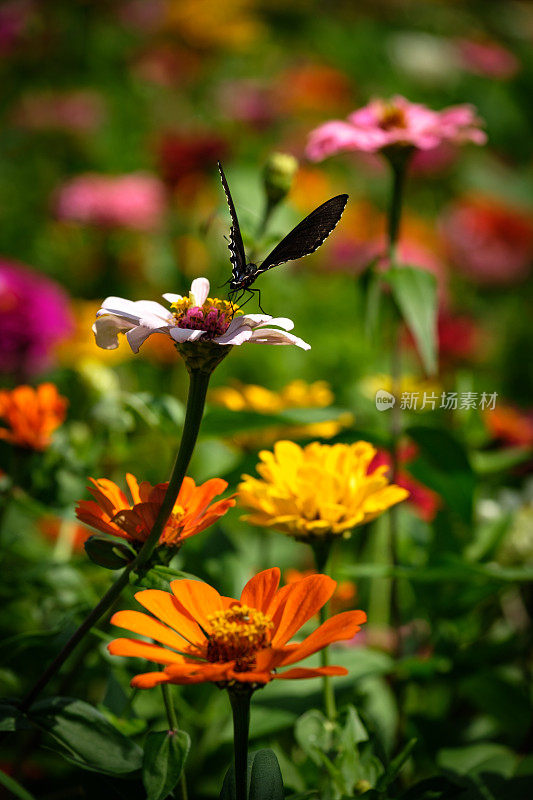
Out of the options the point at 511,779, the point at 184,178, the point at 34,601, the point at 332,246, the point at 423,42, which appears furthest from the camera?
the point at 423,42

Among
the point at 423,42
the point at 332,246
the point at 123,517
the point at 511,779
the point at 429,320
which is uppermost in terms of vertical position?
the point at 423,42

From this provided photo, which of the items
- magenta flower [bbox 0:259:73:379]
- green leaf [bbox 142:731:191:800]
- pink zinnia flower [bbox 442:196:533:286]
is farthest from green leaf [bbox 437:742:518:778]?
pink zinnia flower [bbox 442:196:533:286]

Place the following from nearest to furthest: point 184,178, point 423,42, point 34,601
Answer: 1. point 34,601
2. point 184,178
3. point 423,42

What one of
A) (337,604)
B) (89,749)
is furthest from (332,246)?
(89,749)

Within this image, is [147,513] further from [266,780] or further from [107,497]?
[266,780]

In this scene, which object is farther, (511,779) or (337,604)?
(337,604)

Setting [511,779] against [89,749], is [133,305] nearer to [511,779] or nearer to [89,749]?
[89,749]
